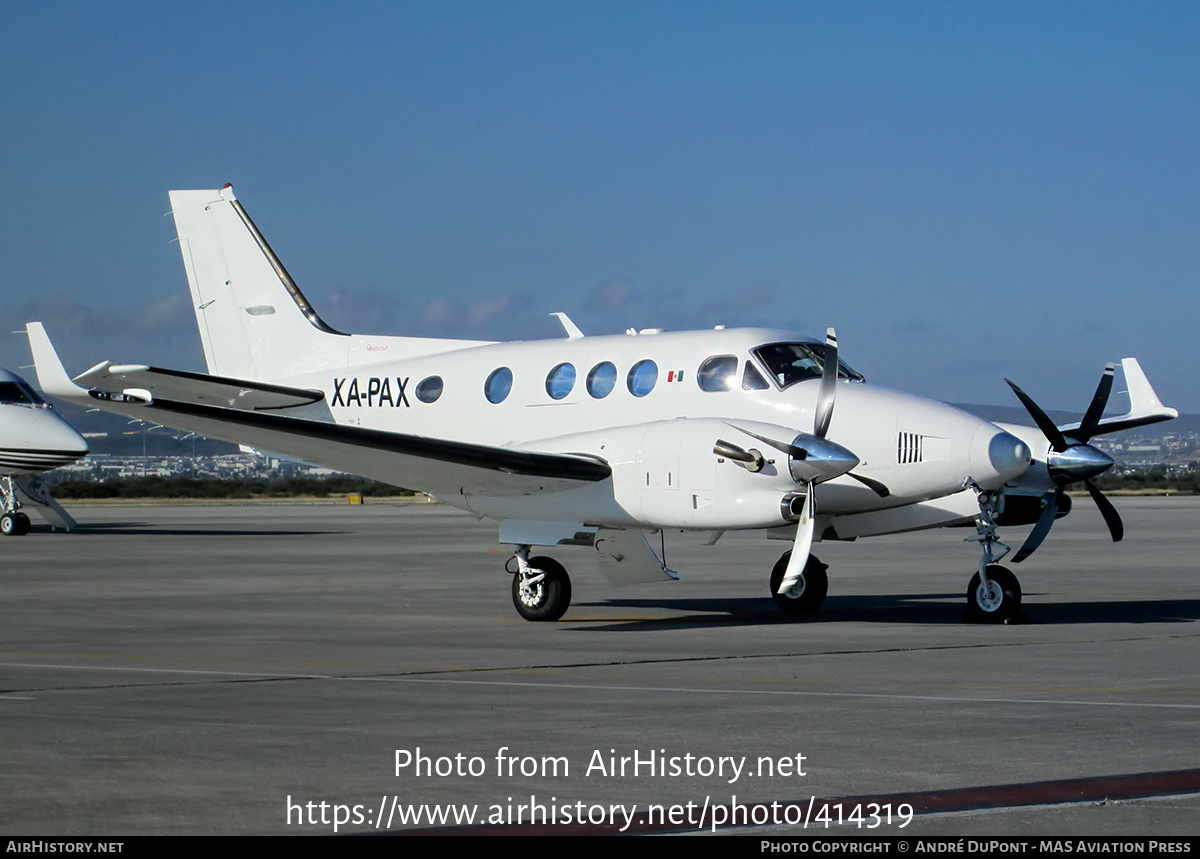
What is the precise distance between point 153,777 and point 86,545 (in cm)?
2425

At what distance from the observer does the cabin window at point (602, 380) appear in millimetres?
15953

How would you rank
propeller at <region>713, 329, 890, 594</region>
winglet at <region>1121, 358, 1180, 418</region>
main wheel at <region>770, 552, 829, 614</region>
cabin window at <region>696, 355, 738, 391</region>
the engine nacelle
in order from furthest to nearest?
winglet at <region>1121, 358, 1180, 418</region>, main wheel at <region>770, 552, 829, 614</region>, cabin window at <region>696, 355, 738, 391</region>, the engine nacelle, propeller at <region>713, 329, 890, 594</region>

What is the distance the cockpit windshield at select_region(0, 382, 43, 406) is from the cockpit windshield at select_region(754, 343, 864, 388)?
2245cm

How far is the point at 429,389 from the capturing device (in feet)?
58.0

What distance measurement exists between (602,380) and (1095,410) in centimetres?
545

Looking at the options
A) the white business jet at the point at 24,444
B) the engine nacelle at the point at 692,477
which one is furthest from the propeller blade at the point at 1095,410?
the white business jet at the point at 24,444

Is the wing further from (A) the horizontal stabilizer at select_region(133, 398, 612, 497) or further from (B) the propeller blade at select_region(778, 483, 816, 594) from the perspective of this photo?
(B) the propeller blade at select_region(778, 483, 816, 594)

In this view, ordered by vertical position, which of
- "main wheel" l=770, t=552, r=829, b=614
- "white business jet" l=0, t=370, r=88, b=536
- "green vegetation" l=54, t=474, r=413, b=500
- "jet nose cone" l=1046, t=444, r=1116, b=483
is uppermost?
"green vegetation" l=54, t=474, r=413, b=500

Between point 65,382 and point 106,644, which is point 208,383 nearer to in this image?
point 65,382

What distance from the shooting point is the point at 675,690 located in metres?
9.66

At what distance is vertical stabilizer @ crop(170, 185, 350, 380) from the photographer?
19.9m

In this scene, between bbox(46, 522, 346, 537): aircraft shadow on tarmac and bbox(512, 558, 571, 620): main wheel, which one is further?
bbox(46, 522, 346, 537): aircraft shadow on tarmac

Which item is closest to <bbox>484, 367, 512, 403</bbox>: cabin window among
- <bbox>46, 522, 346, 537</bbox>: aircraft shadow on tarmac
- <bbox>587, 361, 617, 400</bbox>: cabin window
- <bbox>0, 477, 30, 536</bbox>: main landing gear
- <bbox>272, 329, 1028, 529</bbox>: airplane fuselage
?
<bbox>272, 329, 1028, 529</bbox>: airplane fuselage

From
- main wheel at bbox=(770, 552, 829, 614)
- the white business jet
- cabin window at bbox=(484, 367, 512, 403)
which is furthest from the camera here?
the white business jet
